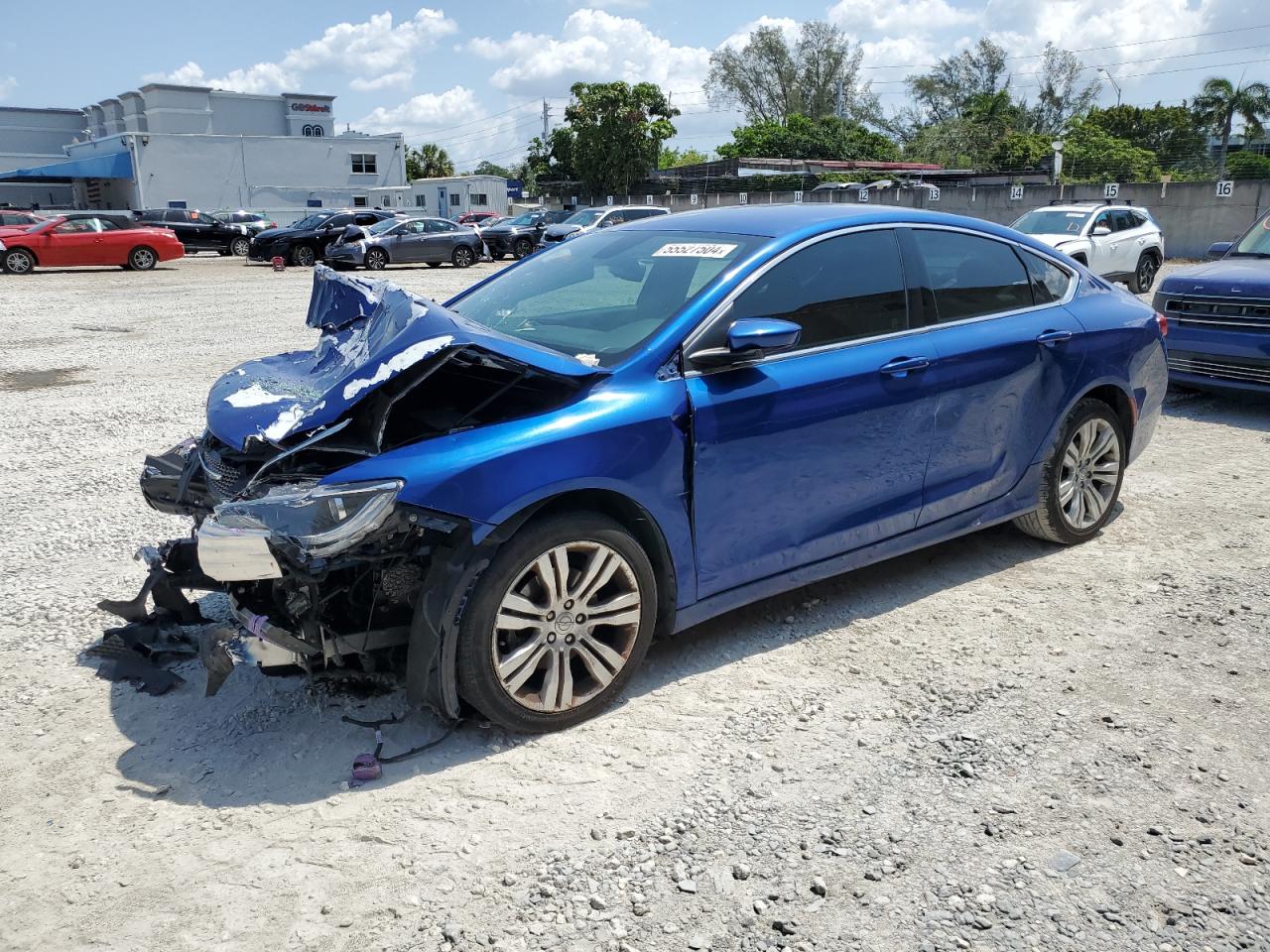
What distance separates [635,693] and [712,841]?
0.94m

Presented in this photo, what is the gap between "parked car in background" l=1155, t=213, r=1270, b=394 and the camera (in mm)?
8289

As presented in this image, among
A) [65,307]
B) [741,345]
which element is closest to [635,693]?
[741,345]

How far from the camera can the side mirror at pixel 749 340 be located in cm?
368

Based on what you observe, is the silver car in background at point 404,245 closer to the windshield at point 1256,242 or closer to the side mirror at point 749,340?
the windshield at point 1256,242

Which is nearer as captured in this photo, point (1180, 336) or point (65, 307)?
point (1180, 336)

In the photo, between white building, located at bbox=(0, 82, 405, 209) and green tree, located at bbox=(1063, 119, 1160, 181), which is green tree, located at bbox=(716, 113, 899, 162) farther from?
white building, located at bbox=(0, 82, 405, 209)

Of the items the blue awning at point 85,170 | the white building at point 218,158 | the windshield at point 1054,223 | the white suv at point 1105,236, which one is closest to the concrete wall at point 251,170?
the white building at point 218,158

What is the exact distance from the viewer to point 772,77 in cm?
8619

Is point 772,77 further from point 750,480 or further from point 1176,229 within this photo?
point 750,480

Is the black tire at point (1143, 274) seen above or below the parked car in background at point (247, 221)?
below

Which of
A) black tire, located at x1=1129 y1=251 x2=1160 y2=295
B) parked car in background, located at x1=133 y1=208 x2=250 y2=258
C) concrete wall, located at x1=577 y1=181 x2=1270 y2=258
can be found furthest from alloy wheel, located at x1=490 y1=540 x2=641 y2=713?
parked car in background, located at x1=133 y1=208 x2=250 y2=258

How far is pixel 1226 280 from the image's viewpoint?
852cm

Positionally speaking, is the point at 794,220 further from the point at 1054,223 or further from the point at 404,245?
the point at 404,245

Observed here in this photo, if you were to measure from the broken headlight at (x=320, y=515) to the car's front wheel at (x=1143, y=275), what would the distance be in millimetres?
18404
